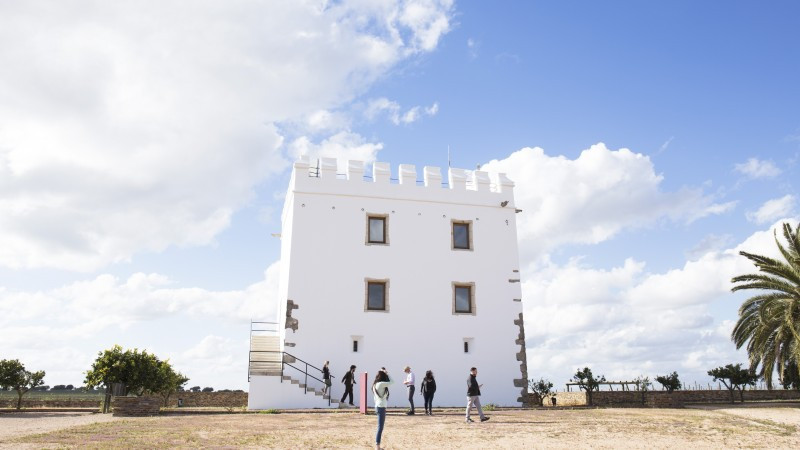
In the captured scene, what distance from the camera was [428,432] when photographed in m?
13.0

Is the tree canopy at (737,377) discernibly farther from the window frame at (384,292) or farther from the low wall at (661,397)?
the window frame at (384,292)

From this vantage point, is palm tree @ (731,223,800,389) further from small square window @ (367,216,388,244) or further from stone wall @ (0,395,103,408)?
stone wall @ (0,395,103,408)

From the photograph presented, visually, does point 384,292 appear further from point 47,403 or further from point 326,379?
point 47,403

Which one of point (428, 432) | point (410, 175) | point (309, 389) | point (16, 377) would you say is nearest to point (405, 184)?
point (410, 175)

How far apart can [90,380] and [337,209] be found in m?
10.3

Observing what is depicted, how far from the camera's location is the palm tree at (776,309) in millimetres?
20875

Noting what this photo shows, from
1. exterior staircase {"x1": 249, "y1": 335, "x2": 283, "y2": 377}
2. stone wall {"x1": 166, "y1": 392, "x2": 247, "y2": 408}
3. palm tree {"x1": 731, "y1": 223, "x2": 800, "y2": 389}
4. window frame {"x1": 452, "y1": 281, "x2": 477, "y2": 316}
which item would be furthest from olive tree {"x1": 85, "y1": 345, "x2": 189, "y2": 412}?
palm tree {"x1": 731, "y1": 223, "x2": 800, "y2": 389}

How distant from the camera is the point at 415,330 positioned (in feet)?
75.7

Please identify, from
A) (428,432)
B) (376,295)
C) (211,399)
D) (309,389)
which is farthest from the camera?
(211,399)

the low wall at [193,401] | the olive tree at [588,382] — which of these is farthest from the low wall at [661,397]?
the low wall at [193,401]

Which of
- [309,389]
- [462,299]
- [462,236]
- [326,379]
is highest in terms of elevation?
[462,236]

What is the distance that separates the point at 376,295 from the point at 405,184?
465cm

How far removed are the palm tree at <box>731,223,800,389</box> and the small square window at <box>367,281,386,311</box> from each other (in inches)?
500

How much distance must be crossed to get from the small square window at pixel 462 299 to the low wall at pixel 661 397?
6239mm
